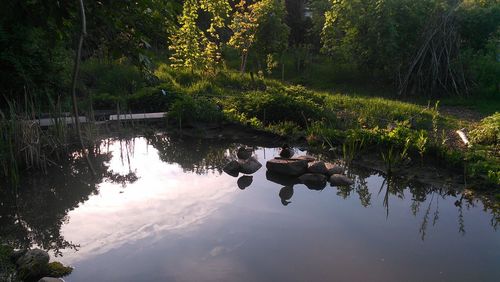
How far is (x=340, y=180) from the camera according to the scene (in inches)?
243

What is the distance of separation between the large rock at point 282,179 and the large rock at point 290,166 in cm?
5

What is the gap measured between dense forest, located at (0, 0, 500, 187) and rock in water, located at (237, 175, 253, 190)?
151cm

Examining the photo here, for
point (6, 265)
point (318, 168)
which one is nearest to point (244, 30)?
point (318, 168)

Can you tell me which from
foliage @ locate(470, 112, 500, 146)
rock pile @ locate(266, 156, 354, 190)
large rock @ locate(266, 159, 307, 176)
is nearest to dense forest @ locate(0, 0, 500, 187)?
foliage @ locate(470, 112, 500, 146)

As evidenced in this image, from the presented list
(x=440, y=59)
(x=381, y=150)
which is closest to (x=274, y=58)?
(x=440, y=59)

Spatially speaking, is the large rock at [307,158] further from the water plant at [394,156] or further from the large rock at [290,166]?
the water plant at [394,156]

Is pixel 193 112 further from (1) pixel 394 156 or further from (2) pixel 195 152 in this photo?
(1) pixel 394 156

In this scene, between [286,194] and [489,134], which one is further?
[489,134]

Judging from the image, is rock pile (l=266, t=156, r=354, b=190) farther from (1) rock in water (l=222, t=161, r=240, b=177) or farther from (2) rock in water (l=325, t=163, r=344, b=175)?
(1) rock in water (l=222, t=161, r=240, b=177)

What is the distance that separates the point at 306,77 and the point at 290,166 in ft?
23.8

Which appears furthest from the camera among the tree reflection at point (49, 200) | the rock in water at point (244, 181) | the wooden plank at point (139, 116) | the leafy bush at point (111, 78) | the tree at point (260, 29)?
the tree at point (260, 29)

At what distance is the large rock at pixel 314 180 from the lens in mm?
6219

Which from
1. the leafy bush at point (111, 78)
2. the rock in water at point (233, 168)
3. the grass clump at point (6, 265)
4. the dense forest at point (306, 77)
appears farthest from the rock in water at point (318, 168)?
the leafy bush at point (111, 78)

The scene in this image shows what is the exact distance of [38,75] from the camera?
22.2 feet
